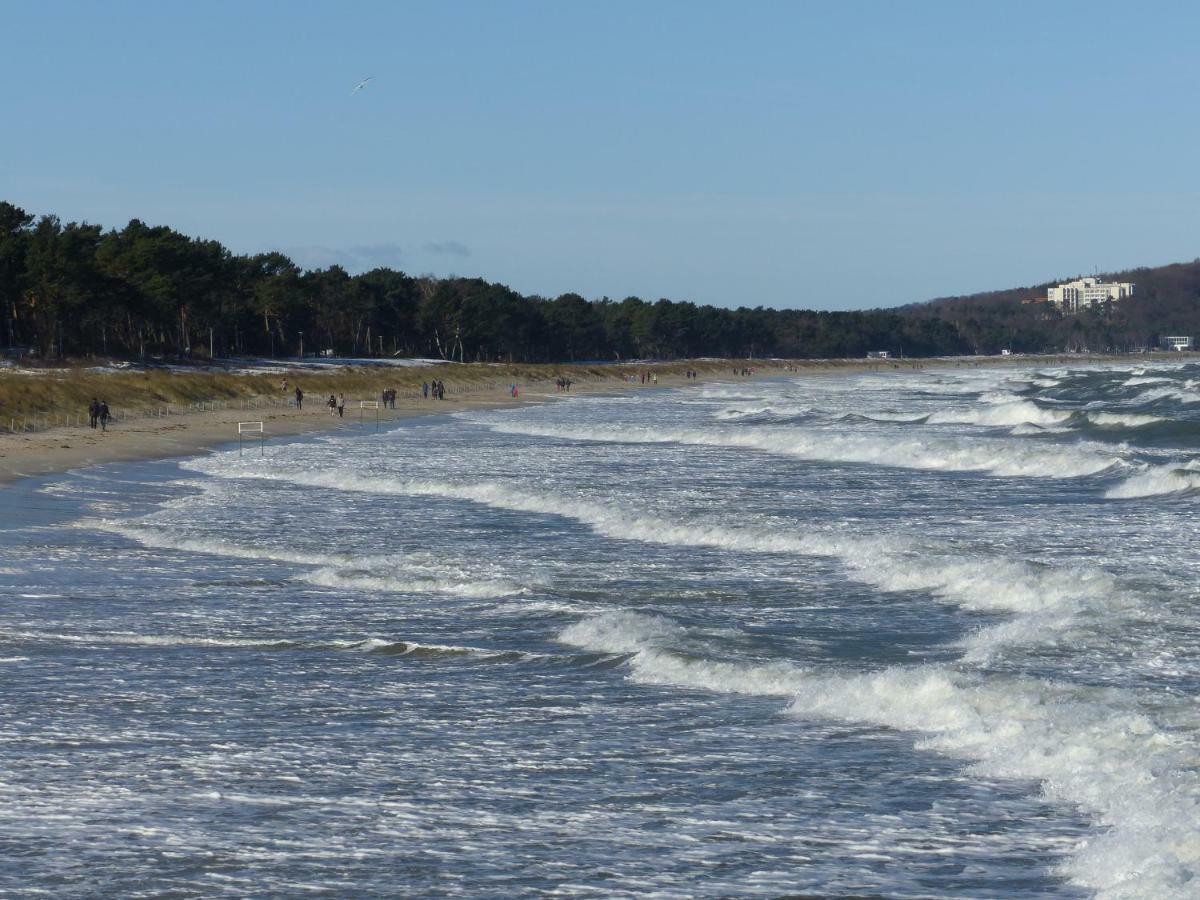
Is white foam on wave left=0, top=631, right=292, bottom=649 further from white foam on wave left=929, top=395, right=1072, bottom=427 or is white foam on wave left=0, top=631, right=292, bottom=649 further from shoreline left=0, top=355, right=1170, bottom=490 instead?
white foam on wave left=929, top=395, right=1072, bottom=427

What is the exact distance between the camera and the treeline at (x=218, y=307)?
316 feet

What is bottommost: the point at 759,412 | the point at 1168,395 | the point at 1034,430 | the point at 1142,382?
the point at 1034,430

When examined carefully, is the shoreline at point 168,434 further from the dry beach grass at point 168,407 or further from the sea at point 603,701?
the sea at point 603,701

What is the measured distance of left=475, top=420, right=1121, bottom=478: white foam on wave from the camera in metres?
37.5

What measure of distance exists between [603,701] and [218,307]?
116 metres

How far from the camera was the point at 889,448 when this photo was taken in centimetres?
4384

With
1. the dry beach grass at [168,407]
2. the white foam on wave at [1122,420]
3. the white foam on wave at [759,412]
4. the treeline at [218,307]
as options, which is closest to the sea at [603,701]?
the dry beach grass at [168,407]

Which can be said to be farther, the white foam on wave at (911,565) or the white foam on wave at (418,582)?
the white foam on wave at (418,582)

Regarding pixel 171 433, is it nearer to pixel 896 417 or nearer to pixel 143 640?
pixel 896 417

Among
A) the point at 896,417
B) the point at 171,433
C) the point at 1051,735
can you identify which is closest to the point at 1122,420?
the point at 896,417

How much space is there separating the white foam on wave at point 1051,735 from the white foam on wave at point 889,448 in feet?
81.8

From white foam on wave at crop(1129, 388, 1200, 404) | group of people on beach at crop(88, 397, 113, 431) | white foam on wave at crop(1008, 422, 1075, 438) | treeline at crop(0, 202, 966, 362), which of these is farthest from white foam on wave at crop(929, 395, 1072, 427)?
treeline at crop(0, 202, 966, 362)

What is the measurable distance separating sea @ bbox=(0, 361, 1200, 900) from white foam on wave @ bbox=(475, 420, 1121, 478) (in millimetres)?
9639

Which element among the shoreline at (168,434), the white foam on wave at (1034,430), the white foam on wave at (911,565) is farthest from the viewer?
the white foam on wave at (1034,430)
